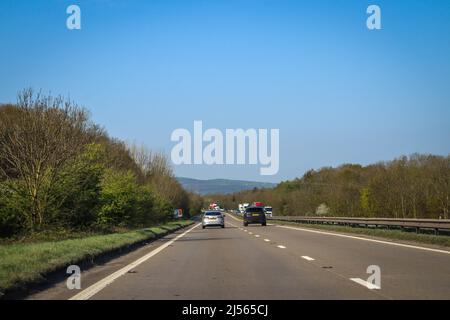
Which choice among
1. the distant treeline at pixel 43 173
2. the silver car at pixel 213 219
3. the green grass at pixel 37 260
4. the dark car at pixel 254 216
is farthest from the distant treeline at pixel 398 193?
the green grass at pixel 37 260

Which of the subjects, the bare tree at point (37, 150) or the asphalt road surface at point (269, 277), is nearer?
the asphalt road surface at point (269, 277)

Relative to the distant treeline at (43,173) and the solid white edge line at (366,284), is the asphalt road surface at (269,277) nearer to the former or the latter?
the solid white edge line at (366,284)

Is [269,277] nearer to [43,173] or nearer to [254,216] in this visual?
[43,173]

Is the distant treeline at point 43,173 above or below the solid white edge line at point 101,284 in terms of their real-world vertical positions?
above

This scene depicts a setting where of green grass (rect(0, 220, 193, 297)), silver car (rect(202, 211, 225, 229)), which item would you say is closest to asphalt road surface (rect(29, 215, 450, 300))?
green grass (rect(0, 220, 193, 297))

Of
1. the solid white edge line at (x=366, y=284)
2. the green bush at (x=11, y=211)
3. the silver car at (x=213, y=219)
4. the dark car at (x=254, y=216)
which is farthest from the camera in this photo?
the dark car at (x=254, y=216)

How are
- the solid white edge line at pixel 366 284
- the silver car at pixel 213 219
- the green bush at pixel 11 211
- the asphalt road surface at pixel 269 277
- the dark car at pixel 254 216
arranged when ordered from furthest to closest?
the dark car at pixel 254 216
the silver car at pixel 213 219
the green bush at pixel 11 211
the solid white edge line at pixel 366 284
the asphalt road surface at pixel 269 277

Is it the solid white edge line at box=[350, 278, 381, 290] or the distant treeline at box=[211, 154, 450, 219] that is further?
the distant treeline at box=[211, 154, 450, 219]

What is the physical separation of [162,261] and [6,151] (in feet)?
44.6

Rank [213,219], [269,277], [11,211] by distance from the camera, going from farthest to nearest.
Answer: [213,219], [11,211], [269,277]

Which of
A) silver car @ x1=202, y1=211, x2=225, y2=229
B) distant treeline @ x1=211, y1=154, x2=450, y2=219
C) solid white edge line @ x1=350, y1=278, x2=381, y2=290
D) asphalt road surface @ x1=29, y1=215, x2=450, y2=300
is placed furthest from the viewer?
distant treeline @ x1=211, y1=154, x2=450, y2=219

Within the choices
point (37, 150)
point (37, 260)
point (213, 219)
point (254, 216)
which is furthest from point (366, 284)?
point (254, 216)

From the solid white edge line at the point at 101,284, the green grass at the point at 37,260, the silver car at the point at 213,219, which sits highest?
the silver car at the point at 213,219

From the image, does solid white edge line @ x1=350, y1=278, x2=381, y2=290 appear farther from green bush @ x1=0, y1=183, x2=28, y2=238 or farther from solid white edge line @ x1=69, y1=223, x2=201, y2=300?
green bush @ x1=0, y1=183, x2=28, y2=238
